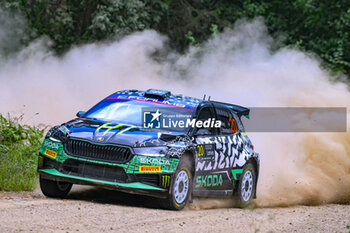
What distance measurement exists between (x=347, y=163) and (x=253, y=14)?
15.1 meters

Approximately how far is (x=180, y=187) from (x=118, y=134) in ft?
3.86

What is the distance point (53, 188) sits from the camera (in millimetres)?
10719

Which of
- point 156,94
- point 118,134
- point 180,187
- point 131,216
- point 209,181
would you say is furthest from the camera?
point 156,94

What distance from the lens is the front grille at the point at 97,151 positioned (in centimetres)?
1006

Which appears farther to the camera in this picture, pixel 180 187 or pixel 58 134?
pixel 58 134

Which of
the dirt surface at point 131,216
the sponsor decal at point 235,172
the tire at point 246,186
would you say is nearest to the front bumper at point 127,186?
the dirt surface at point 131,216

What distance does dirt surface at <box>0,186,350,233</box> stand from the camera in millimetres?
8432

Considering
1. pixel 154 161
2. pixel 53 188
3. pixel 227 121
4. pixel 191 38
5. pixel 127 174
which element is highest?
pixel 191 38

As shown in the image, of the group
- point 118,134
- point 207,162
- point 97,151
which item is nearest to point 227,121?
point 207,162

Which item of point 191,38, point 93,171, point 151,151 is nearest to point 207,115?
point 151,151

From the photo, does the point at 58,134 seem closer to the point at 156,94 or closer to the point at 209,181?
the point at 156,94

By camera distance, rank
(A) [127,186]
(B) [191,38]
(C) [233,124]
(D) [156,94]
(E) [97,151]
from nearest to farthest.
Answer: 1. (A) [127,186]
2. (E) [97,151]
3. (D) [156,94]
4. (C) [233,124]
5. (B) [191,38]

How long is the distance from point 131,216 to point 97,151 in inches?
50.9

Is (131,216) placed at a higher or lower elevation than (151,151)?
lower
